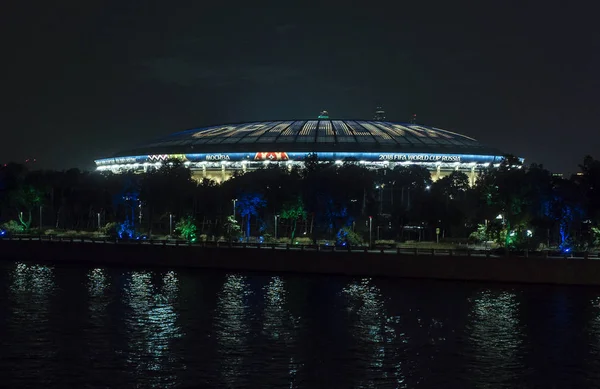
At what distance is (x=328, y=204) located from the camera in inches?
2904

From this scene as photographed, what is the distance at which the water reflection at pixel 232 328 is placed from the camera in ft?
106

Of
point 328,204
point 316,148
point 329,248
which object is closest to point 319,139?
point 316,148

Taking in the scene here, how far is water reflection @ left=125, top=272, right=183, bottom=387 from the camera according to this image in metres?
31.8

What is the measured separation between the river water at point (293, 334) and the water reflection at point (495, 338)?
0.09 metres

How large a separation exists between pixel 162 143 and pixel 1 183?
118ft

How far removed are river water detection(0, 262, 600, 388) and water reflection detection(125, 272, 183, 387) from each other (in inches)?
2.8

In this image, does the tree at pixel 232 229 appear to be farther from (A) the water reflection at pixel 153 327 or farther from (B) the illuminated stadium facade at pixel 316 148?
(B) the illuminated stadium facade at pixel 316 148

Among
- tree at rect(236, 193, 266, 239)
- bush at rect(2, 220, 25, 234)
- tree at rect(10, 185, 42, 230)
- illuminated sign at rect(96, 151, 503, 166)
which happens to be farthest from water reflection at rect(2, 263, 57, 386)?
illuminated sign at rect(96, 151, 503, 166)

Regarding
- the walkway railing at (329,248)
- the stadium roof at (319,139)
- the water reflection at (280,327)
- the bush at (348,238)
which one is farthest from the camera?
the stadium roof at (319,139)

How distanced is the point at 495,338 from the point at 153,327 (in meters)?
14.5

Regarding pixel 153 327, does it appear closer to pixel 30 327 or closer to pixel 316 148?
pixel 30 327

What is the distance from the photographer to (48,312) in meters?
42.6

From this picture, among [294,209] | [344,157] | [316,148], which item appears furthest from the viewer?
[316,148]

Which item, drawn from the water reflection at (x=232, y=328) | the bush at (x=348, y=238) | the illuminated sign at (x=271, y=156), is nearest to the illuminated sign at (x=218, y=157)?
the illuminated sign at (x=271, y=156)
